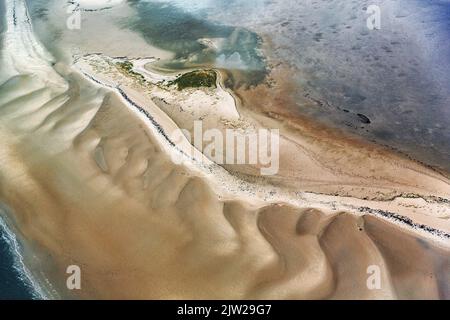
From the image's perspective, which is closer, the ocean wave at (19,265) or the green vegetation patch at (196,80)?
the ocean wave at (19,265)

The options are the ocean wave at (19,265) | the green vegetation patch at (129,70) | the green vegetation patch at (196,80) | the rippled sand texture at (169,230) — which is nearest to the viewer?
the rippled sand texture at (169,230)

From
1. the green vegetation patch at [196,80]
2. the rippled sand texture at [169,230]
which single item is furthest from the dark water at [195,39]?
the rippled sand texture at [169,230]

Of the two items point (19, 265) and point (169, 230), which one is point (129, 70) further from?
point (19, 265)

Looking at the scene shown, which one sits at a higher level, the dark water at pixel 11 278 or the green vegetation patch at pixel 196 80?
the green vegetation patch at pixel 196 80

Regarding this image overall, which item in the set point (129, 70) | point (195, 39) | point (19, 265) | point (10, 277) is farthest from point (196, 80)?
point (10, 277)

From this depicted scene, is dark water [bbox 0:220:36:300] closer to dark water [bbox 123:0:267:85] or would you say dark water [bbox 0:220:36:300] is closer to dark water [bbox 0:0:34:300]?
dark water [bbox 0:0:34:300]

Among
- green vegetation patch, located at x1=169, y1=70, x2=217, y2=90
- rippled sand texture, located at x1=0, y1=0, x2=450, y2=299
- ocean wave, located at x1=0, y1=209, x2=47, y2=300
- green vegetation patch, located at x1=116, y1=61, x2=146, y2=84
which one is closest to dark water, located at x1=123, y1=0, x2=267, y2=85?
green vegetation patch, located at x1=169, y1=70, x2=217, y2=90

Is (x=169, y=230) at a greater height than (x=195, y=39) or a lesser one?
lesser

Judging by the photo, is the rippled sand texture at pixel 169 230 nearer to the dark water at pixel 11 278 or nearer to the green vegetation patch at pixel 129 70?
the dark water at pixel 11 278

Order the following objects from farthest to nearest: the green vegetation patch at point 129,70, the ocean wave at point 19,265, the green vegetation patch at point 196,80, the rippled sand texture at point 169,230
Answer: the green vegetation patch at point 129,70
the green vegetation patch at point 196,80
the ocean wave at point 19,265
the rippled sand texture at point 169,230
